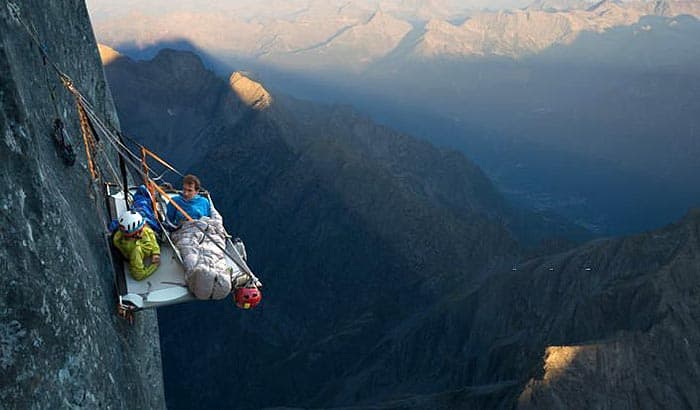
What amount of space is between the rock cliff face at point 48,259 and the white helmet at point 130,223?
58 centimetres

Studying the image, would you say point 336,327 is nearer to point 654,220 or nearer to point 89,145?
point 89,145

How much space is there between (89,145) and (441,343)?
46230 millimetres

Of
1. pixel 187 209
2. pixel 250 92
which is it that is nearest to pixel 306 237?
pixel 250 92

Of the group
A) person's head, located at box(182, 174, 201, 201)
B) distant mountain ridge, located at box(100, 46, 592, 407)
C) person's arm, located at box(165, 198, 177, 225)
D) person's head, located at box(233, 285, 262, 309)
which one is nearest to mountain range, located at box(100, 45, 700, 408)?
distant mountain ridge, located at box(100, 46, 592, 407)

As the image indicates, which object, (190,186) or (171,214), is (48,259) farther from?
(171,214)

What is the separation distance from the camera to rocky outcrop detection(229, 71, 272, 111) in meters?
93.2

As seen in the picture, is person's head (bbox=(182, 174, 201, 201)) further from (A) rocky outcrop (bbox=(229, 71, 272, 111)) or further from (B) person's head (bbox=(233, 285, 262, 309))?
(A) rocky outcrop (bbox=(229, 71, 272, 111))

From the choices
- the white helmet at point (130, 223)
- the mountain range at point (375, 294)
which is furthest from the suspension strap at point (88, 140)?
the mountain range at point (375, 294)

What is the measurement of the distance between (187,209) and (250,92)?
87649 millimetres

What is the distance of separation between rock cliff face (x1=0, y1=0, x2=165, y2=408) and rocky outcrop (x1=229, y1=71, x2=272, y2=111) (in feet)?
270

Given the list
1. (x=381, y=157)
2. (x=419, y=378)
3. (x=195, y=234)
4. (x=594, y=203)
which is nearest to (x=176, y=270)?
(x=195, y=234)

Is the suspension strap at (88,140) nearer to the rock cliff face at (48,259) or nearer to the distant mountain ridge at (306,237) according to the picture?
the rock cliff face at (48,259)

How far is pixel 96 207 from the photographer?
1159 cm

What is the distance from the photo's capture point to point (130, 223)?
10.4 m
